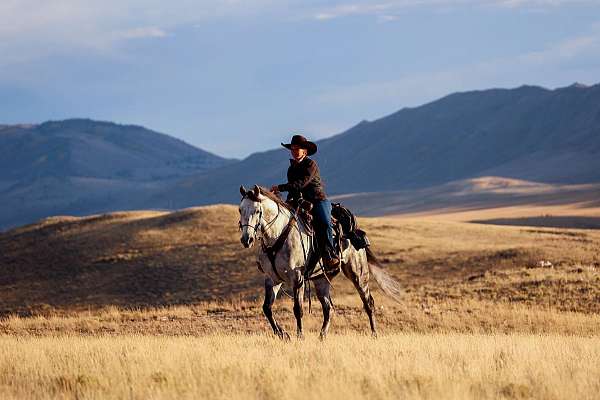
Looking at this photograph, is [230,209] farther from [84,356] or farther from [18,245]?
[84,356]

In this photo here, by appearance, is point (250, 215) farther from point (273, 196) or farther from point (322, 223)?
point (322, 223)

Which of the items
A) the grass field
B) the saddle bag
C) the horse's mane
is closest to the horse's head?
the horse's mane

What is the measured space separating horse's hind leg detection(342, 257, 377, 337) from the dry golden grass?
243 cm

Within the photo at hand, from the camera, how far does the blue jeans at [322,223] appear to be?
52.2 ft

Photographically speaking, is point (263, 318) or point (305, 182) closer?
point (305, 182)

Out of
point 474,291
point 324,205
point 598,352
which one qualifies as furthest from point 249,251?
point 598,352

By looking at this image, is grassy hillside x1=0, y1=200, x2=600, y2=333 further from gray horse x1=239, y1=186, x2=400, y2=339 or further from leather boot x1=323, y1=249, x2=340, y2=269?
gray horse x1=239, y1=186, x2=400, y2=339

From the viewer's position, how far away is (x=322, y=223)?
15938 mm

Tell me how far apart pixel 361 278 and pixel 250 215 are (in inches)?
160

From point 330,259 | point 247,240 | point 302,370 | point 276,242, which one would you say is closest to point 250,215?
point 247,240

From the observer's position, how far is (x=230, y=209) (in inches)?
2109

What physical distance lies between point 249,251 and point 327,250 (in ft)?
90.8

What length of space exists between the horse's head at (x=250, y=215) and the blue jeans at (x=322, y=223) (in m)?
1.59

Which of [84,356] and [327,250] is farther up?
[327,250]
